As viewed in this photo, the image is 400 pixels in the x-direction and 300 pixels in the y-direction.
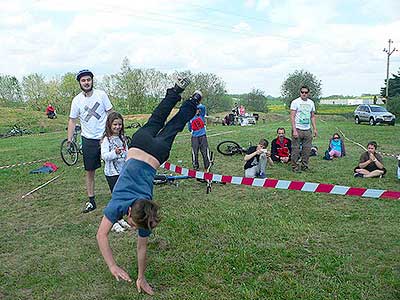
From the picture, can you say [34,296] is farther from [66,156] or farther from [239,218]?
[66,156]

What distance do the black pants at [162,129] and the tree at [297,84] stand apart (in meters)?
53.7

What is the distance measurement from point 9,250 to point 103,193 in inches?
111

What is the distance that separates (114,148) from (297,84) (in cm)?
5410

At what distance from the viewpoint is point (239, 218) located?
18.8ft

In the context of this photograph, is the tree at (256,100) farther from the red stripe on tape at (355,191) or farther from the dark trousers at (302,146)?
the red stripe on tape at (355,191)

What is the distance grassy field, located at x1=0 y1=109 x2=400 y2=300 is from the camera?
152 inches

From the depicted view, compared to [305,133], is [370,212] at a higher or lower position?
lower

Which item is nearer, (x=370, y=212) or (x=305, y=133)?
(x=370, y=212)

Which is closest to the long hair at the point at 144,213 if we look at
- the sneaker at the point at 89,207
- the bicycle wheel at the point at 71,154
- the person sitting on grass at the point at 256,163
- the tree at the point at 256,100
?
the sneaker at the point at 89,207

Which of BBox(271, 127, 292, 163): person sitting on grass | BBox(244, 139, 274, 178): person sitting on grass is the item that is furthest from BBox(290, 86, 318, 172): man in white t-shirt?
BBox(271, 127, 292, 163): person sitting on grass

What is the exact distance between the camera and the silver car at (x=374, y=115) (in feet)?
89.0

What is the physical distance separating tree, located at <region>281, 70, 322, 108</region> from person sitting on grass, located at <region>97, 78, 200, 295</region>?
54330 mm

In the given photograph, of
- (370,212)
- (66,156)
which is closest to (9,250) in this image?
(370,212)

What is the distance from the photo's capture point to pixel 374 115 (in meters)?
27.5
